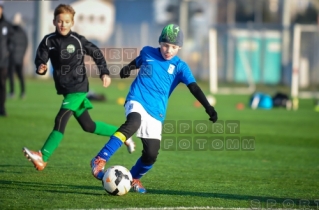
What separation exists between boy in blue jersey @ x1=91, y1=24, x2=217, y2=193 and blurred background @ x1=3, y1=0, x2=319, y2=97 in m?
19.2

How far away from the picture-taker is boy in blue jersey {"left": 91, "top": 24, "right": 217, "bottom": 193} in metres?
7.81

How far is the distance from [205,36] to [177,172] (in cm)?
3093

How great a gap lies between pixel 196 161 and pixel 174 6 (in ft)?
102

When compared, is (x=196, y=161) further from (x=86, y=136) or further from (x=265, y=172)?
(x=86, y=136)

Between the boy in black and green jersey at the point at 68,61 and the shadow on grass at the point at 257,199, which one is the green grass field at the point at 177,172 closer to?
the shadow on grass at the point at 257,199

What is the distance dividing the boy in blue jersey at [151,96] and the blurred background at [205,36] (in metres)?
19.2

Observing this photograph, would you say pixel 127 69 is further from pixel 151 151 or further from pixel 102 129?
pixel 102 129

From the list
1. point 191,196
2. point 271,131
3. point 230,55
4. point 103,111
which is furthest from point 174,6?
point 191,196

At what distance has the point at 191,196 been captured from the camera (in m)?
7.89

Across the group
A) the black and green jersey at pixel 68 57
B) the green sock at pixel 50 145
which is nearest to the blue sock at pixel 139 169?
the green sock at pixel 50 145

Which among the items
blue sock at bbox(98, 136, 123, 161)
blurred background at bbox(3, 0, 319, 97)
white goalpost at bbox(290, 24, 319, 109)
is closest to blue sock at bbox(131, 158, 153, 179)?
blue sock at bbox(98, 136, 123, 161)

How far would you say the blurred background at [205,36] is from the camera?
3281 centimetres

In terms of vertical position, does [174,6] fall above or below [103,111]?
above

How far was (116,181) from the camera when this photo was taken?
754cm
